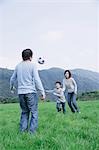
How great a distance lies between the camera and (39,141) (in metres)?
6.72

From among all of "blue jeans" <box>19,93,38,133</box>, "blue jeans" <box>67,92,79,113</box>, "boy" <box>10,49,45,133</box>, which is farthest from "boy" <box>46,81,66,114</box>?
"boy" <box>10,49,45,133</box>

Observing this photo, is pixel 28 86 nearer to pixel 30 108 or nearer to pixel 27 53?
pixel 30 108

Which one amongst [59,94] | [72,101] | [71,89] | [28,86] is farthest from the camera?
Result: [59,94]

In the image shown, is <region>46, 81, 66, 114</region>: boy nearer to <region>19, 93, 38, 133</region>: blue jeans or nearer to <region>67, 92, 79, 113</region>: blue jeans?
<region>67, 92, 79, 113</region>: blue jeans

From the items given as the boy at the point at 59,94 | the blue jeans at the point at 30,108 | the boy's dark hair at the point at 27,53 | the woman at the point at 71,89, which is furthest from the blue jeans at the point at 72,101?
the boy's dark hair at the point at 27,53

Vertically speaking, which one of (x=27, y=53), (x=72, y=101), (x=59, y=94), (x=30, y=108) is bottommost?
(x=72, y=101)

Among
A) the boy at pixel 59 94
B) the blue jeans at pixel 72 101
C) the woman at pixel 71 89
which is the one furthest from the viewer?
the boy at pixel 59 94

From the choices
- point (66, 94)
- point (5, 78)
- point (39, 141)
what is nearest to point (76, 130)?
point (39, 141)

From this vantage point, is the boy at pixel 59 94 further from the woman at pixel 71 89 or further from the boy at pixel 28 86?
the boy at pixel 28 86

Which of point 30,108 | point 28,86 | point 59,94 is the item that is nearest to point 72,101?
point 59,94

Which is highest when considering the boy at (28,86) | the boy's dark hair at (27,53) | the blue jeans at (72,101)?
the boy's dark hair at (27,53)

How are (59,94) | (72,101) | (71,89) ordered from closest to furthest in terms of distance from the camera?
(71,89), (72,101), (59,94)

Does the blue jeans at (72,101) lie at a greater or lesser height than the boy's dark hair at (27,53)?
lesser

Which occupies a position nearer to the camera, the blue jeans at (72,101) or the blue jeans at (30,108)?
the blue jeans at (30,108)
